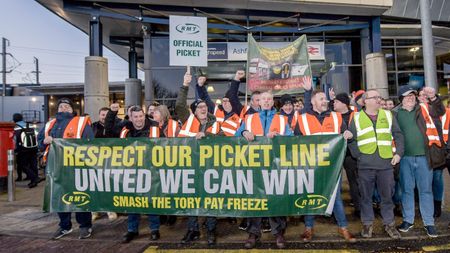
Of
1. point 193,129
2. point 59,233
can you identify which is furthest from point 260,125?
point 59,233

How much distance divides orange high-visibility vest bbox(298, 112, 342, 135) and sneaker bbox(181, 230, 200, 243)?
2071mm

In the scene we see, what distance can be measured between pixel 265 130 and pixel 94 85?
8251 millimetres

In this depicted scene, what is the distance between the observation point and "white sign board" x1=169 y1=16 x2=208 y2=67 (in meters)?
5.84

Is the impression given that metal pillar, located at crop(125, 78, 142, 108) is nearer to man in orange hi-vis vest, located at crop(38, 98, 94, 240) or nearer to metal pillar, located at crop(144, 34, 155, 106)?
metal pillar, located at crop(144, 34, 155, 106)

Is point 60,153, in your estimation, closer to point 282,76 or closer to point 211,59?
point 282,76

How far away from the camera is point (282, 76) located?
7.79m

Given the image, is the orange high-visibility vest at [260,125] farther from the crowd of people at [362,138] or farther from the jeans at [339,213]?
the jeans at [339,213]

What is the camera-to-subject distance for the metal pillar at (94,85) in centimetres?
1101

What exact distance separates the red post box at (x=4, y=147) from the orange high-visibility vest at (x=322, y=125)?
7.72 m

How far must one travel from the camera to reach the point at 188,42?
19.6ft

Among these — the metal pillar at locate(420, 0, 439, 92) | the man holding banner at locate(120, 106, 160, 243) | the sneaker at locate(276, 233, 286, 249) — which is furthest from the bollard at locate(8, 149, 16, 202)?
the metal pillar at locate(420, 0, 439, 92)

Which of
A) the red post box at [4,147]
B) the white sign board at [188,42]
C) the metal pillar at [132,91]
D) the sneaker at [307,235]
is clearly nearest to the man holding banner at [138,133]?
the white sign board at [188,42]

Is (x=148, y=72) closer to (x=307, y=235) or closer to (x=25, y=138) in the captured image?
(x=25, y=138)

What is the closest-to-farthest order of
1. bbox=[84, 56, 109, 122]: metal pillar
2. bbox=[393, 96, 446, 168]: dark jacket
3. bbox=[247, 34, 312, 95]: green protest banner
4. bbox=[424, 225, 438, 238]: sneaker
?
1. bbox=[424, 225, 438, 238]: sneaker
2. bbox=[393, 96, 446, 168]: dark jacket
3. bbox=[247, 34, 312, 95]: green protest banner
4. bbox=[84, 56, 109, 122]: metal pillar
